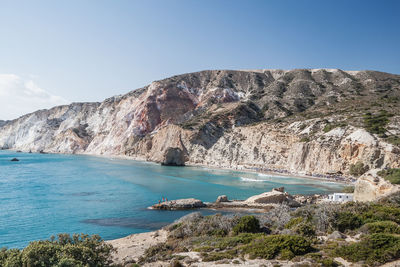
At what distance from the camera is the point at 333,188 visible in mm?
42281

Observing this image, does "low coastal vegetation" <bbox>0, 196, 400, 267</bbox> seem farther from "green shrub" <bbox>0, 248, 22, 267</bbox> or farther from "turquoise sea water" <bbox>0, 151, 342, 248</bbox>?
"turquoise sea water" <bbox>0, 151, 342, 248</bbox>

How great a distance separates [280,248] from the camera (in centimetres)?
1071

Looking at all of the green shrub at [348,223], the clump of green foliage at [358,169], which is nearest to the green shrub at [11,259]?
the green shrub at [348,223]

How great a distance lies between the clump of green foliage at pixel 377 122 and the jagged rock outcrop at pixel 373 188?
108 feet

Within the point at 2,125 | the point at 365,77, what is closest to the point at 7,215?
the point at 365,77

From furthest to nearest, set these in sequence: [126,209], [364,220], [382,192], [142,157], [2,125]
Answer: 1. [2,125]
2. [142,157]
3. [126,209]
4. [382,192]
5. [364,220]

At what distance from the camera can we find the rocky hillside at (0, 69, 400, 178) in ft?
183

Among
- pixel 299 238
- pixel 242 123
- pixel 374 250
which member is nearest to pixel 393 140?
pixel 299 238

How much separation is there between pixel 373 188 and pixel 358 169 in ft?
96.5

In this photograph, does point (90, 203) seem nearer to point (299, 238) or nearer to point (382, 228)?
point (299, 238)

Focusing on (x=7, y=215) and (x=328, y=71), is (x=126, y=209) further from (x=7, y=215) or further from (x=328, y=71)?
(x=328, y=71)

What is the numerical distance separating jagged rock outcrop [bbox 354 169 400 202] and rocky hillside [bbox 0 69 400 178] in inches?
1035

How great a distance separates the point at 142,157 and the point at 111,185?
5995 cm

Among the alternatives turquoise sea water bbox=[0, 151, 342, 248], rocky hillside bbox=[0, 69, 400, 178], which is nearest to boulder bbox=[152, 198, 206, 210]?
turquoise sea water bbox=[0, 151, 342, 248]
